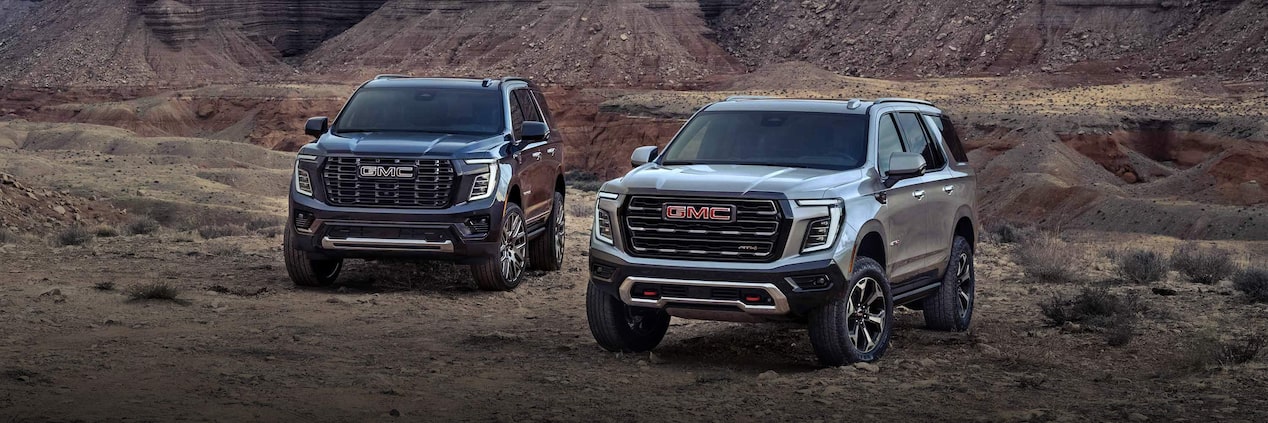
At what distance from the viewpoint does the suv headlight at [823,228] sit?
874cm

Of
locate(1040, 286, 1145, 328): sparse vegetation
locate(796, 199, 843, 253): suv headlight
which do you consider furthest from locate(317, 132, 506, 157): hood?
locate(1040, 286, 1145, 328): sparse vegetation

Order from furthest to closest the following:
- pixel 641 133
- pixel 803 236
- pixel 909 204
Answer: pixel 641 133 → pixel 909 204 → pixel 803 236

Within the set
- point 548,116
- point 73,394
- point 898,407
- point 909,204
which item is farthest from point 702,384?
point 548,116

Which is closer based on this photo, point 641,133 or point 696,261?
point 696,261

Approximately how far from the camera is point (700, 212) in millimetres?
8875

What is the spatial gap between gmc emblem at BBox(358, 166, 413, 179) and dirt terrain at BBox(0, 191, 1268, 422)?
1.19 m

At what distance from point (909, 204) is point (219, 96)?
6634cm

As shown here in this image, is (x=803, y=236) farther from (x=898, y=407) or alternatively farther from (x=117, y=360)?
(x=117, y=360)

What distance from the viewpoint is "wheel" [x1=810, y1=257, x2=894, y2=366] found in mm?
8938

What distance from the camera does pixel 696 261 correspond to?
8.93 meters

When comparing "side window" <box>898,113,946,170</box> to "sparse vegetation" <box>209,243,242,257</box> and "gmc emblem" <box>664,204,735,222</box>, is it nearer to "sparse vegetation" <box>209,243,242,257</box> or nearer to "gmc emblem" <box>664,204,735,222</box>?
"gmc emblem" <box>664,204,735,222</box>

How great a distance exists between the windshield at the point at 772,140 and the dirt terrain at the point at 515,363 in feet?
4.78

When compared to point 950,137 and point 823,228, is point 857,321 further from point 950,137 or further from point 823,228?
point 950,137

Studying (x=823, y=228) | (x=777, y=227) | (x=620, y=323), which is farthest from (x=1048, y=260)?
(x=777, y=227)
